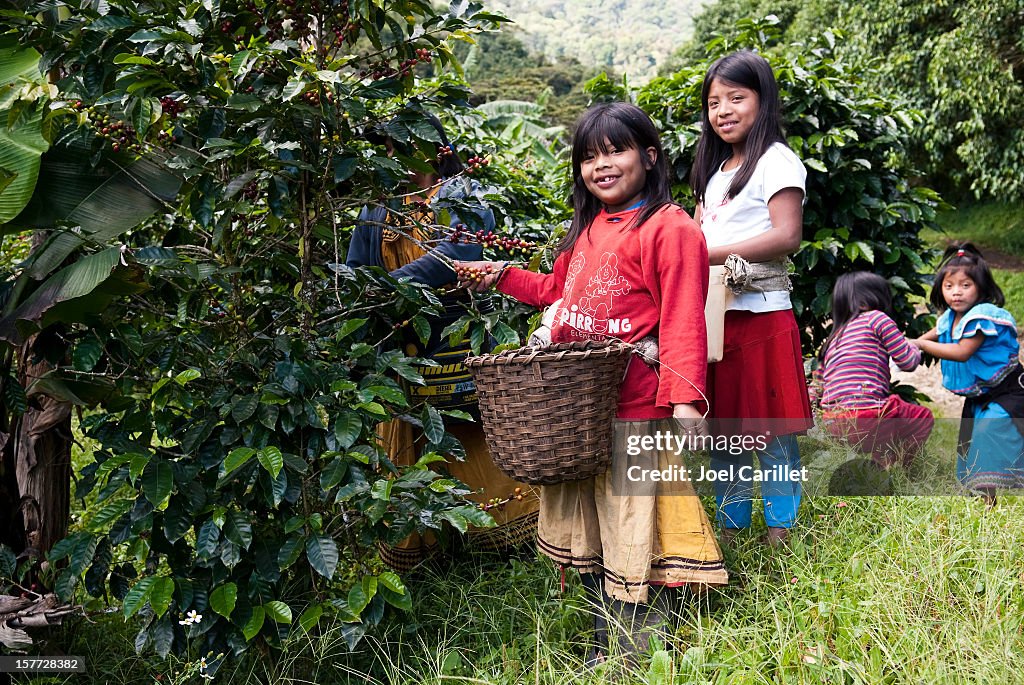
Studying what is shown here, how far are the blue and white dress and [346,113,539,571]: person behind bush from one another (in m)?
2.02

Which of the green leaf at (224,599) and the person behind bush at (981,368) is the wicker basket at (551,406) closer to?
the green leaf at (224,599)

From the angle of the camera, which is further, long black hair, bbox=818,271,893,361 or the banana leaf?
long black hair, bbox=818,271,893,361

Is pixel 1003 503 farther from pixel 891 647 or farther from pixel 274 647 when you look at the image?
pixel 274 647

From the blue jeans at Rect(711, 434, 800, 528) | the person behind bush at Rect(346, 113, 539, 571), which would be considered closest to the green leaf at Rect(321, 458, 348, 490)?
the person behind bush at Rect(346, 113, 539, 571)

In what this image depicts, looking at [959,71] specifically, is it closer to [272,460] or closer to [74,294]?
[272,460]

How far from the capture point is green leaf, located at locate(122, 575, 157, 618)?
7.55ft

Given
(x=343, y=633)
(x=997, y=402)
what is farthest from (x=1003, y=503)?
(x=343, y=633)

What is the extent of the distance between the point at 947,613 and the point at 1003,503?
1219 mm

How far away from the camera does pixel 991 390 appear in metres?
4.00

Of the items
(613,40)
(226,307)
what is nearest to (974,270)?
(226,307)

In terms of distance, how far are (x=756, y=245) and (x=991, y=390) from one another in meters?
1.92

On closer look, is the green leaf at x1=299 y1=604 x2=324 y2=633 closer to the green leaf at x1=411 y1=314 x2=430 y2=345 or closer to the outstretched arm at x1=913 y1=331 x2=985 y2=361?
the green leaf at x1=411 y1=314 x2=430 y2=345

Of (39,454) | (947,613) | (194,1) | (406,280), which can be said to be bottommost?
(947,613)

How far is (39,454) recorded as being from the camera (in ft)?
9.62
